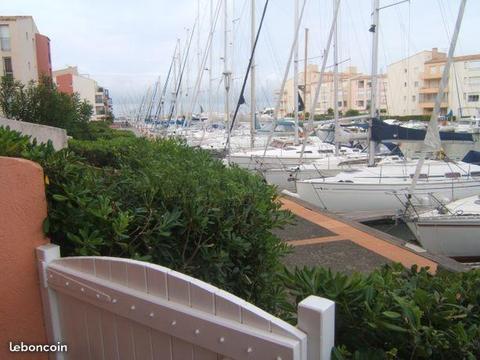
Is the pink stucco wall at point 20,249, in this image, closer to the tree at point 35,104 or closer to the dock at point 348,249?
the dock at point 348,249

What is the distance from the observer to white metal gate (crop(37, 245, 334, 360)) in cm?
167

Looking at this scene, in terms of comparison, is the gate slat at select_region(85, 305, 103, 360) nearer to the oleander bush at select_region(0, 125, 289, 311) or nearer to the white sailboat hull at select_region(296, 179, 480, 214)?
the oleander bush at select_region(0, 125, 289, 311)

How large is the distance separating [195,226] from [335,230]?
22.5 ft

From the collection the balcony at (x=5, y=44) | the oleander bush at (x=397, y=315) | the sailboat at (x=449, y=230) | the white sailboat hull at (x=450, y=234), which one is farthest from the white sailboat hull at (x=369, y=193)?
the balcony at (x=5, y=44)

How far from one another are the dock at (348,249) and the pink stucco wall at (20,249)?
12.8ft

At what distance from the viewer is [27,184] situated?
273cm

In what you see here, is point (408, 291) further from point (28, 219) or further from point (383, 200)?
point (383, 200)

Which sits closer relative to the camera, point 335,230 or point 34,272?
point 34,272

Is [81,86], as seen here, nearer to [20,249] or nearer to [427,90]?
[427,90]

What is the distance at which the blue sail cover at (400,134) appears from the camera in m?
15.9

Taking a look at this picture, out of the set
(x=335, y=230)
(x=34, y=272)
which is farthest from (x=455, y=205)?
(x=34, y=272)

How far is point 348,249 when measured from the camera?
313 inches

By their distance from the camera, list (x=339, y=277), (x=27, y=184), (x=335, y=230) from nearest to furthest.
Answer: (x=339, y=277) → (x=27, y=184) → (x=335, y=230)

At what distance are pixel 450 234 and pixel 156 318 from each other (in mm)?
10731
